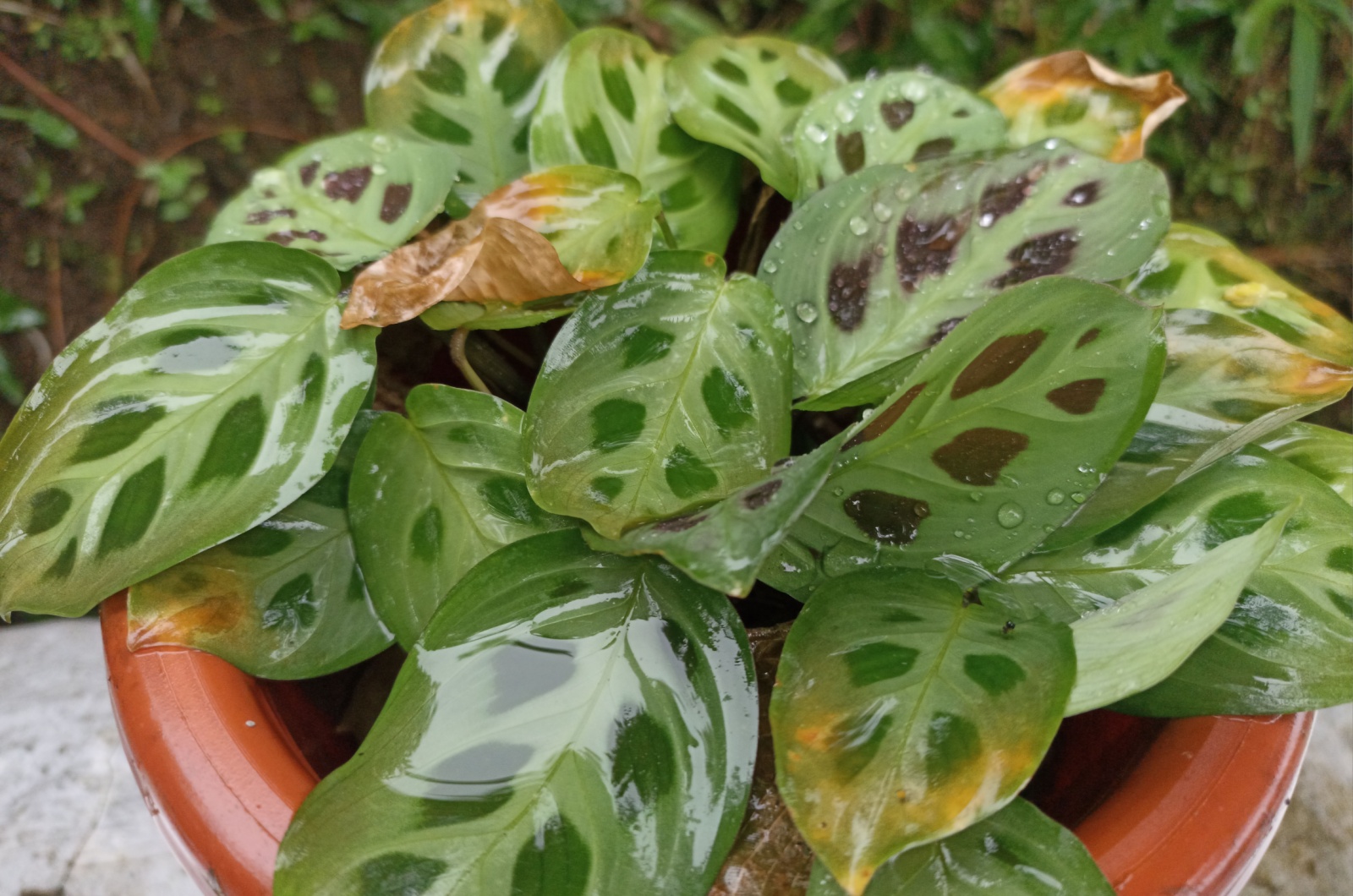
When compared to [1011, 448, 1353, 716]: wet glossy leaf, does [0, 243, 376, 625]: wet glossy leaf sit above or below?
above

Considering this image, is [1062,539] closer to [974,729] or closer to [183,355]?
[974,729]

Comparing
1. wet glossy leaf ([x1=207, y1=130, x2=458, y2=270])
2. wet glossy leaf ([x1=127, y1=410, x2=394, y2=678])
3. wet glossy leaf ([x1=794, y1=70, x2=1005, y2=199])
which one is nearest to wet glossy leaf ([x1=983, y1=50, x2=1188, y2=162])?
wet glossy leaf ([x1=794, y1=70, x2=1005, y2=199])

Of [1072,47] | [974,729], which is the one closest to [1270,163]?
[1072,47]

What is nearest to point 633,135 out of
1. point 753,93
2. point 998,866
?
point 753,93

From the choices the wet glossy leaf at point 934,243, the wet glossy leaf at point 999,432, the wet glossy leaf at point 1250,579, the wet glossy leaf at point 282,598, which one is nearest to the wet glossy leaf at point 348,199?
the wet glossy leaf at point 282,598

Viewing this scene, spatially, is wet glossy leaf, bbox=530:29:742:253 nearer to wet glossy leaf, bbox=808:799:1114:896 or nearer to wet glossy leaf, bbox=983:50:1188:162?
wet glossy leaf, bbox=983:50:1188:162

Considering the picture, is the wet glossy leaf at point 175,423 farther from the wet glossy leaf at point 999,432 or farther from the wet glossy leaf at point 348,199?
the wet glossy leaf at point 999,432
